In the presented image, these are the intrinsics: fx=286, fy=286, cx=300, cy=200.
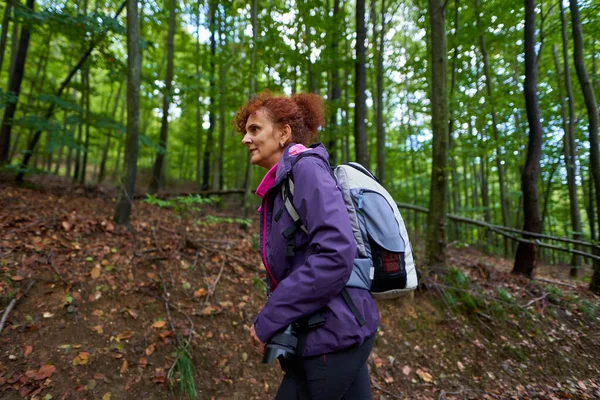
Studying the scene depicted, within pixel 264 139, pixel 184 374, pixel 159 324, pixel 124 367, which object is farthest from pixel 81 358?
pixel 264 139

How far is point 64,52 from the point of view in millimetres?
7566

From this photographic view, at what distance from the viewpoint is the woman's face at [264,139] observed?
5.19 feet

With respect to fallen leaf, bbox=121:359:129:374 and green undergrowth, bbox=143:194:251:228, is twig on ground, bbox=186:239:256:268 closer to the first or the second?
green undergrowth, bbox=143:194:251:228

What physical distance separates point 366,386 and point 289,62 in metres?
7.23

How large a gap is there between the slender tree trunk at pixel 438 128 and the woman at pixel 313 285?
3.66m

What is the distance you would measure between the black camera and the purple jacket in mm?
29

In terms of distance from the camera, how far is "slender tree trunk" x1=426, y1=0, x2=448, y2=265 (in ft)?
14.4

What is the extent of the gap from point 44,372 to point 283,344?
2.75 meters

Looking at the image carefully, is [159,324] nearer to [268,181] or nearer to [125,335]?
[125,335]

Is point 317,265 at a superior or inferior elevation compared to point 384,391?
superior

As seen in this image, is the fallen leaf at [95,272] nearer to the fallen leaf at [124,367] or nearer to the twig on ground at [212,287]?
the fallen leaf at [124,367]

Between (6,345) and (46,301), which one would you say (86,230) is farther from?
(6,345)

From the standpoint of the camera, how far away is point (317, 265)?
112 cm

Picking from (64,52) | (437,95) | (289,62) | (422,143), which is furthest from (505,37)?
(64,52)
